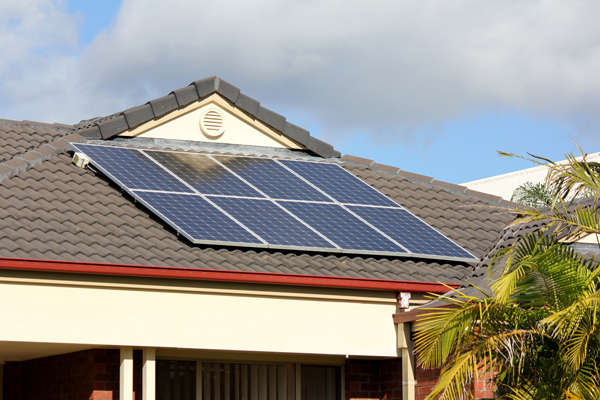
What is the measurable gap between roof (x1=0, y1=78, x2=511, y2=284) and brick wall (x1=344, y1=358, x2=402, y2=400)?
171 centimetres

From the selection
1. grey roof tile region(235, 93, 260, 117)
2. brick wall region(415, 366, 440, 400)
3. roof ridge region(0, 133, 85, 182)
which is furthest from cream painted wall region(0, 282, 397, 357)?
grey roof tile region(235, 93, 260, 117)

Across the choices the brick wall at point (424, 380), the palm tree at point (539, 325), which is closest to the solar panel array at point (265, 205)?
the brick wall at point (424, 380)

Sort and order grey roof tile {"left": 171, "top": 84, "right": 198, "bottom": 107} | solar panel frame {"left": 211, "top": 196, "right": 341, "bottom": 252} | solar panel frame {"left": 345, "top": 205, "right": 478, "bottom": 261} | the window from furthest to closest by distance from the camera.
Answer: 1. grey roof tile {"left": 171, "top": 84, "right": 198, "bottom": 107}
2. solar panel frame {"left": 345, "top": 205, "right": 478, "bottom": 261}
3. solar panel frame {"left": 211, "top": 196, "right": 341, "bottom": 252}
4. the window

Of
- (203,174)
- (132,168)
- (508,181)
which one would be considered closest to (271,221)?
(203,174)

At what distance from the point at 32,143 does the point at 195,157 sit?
10.2ft

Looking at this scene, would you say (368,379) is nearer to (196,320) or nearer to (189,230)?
(196,320)

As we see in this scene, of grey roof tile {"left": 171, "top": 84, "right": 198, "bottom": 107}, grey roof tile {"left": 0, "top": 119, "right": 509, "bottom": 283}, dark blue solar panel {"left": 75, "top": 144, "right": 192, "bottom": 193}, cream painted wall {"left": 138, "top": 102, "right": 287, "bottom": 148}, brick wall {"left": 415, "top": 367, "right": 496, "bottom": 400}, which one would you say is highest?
grey roof tile {"left": 171, "top": 84, "right": 198, "bottom": 107}

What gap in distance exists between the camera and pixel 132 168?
15.0m

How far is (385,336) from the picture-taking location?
13102mm

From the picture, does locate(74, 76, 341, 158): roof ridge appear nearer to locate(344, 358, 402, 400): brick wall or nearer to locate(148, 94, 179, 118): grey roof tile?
locate(148, 94, 179, 118): grey roof tile

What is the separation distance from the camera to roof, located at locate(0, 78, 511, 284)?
1212 cm

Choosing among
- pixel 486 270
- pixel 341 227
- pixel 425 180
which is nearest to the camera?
pixel 486 270

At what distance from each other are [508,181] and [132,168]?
46.3 meters

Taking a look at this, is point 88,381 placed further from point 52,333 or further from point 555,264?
point 555,264
